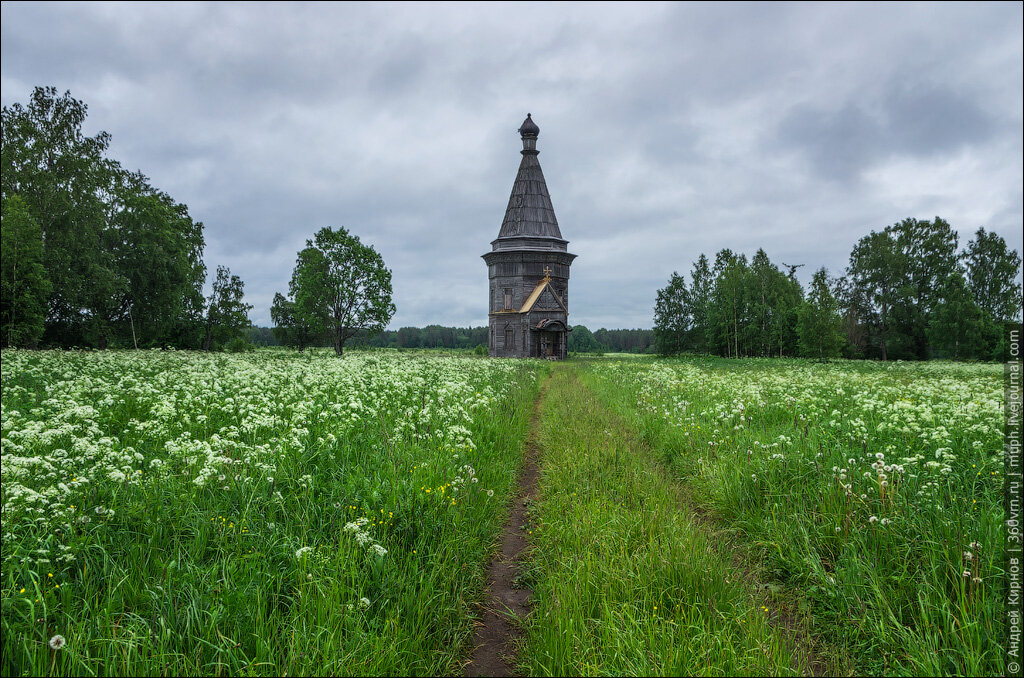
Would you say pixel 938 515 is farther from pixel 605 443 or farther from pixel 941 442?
pixel 605 443

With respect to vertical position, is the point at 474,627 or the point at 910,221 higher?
the point at 910,221

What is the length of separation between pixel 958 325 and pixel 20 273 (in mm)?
83225

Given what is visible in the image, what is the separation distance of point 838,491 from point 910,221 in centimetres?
7648

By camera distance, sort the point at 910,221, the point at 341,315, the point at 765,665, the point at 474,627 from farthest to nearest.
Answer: the point at 910,221
the point at 341,315
the point at 474,627
the point at 765,665

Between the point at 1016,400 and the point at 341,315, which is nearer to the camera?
the point at 1016,400

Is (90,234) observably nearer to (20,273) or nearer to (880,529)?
(20,273)

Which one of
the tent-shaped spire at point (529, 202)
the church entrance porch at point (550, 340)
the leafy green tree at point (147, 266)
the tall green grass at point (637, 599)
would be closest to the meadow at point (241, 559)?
the tall green grass at point (637, 599)

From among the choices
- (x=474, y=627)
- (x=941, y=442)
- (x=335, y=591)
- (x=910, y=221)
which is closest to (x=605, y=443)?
(x=941, y=442)

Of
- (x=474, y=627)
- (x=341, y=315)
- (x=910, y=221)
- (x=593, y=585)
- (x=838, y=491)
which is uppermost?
(x=910, y=221)

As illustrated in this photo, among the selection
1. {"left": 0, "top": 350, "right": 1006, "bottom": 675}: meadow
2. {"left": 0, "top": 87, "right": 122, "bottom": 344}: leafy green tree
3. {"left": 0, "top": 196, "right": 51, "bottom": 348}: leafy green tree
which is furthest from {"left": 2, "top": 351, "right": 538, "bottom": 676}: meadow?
{"left": 0, "top": 87, "right": 122, "bottom": 344}: leafy green tree

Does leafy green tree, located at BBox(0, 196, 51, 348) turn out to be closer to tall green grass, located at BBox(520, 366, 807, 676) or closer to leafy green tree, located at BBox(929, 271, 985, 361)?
tall green grass, located at BBox(520, 366, 807, 676)

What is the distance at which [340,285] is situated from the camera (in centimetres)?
4222

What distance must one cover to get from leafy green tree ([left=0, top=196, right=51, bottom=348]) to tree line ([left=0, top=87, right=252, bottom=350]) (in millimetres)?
49

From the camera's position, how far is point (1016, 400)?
6.29 metres
